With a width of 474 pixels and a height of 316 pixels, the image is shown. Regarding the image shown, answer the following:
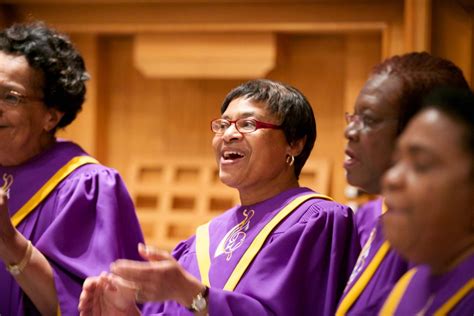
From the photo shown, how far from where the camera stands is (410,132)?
1.25 metres

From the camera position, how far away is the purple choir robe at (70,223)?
243 cm

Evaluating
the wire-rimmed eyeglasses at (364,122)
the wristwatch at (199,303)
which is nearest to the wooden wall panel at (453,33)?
the wire-rimmed eyeglasses at (364,122)

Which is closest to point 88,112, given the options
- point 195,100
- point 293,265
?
point 195,100

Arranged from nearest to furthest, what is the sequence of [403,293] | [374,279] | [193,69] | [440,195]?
[440,195], [403,293], [374,279], [193,69]

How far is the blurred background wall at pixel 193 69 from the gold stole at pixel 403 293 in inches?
87.6

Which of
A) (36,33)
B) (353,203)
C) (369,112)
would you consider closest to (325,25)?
(353,203)

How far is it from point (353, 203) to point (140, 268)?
7.51 feet

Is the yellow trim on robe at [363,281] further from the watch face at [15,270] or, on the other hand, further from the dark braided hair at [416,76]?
the watch face at [15,270]

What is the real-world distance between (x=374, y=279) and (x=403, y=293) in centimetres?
→ 24

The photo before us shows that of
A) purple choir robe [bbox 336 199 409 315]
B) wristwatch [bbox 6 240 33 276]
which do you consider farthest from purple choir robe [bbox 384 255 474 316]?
wristwatch [bbox 6 240 33 276]

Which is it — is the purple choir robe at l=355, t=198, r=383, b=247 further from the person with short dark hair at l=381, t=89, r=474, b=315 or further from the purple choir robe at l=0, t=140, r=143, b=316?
the person with short dark hair at l=381, t=89, r=474, b=315

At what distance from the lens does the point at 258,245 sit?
2137mm

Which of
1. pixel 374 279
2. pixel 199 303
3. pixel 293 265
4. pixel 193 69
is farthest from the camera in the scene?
pixel 193 69

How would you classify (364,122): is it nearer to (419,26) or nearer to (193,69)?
(419,26)
